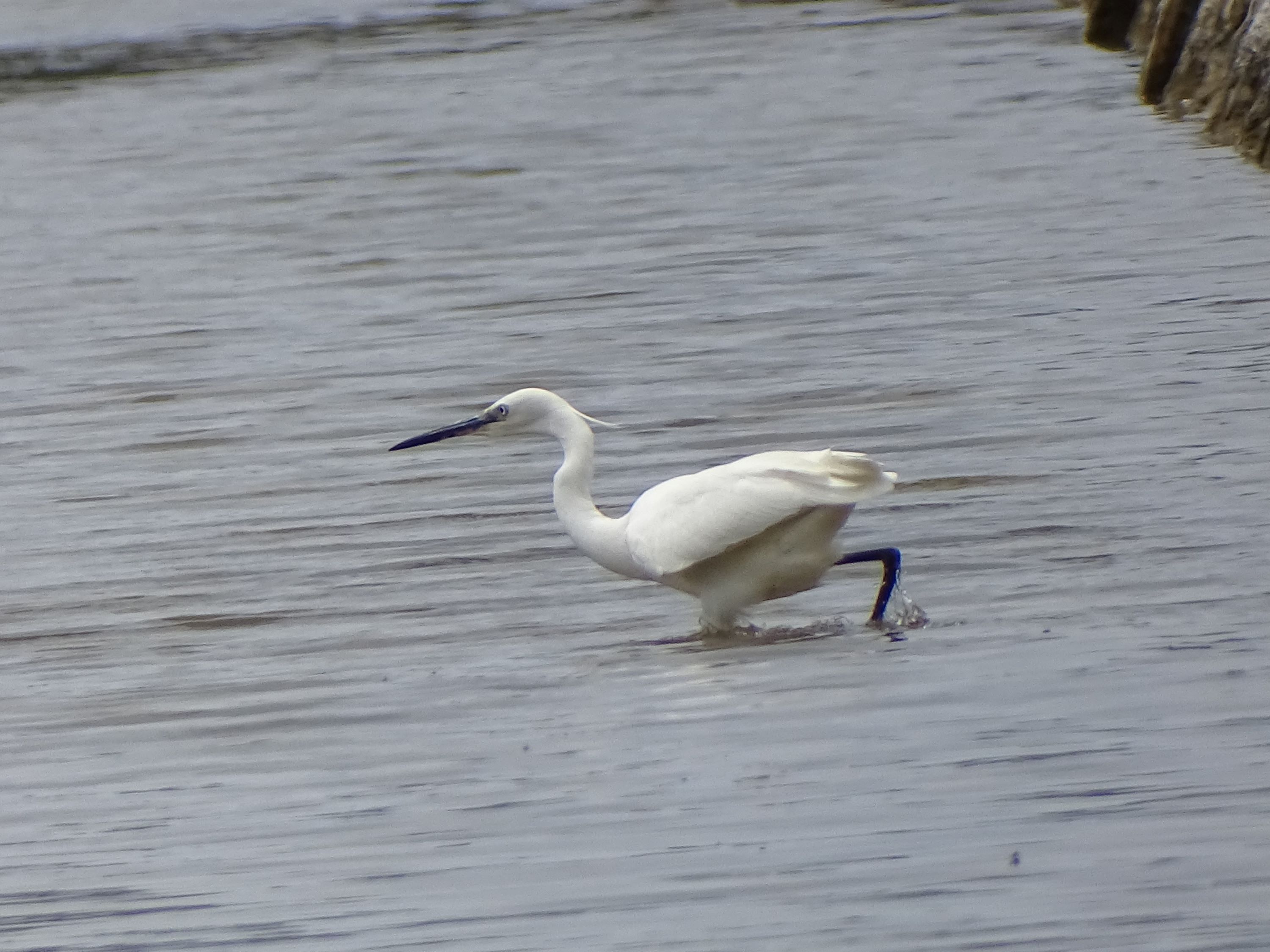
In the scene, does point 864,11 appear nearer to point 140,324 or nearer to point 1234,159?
point 1234,159

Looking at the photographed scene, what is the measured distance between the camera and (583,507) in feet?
28.3

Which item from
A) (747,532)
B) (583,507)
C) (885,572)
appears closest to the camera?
(747,532)

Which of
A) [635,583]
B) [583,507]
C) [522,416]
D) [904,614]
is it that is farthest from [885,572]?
[522,416]

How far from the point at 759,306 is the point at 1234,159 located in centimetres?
510

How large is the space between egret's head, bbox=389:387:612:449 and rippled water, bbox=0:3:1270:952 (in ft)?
1.87

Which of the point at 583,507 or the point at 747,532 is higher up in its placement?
the point at 747,532

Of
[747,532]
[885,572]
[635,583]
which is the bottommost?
[635,583]

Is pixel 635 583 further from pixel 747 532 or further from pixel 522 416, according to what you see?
pixel 747 532

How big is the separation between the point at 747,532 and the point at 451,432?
1481 mm

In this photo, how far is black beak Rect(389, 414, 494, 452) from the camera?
8930 millimetres

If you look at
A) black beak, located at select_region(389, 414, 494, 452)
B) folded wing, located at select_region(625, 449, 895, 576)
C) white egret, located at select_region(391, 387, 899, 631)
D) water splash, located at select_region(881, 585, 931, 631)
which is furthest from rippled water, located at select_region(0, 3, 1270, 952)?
black beak, located at select_region(389, 414, 494, 452)

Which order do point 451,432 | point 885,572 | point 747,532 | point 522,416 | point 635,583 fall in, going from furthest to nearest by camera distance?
point 635,583 → point 451,432 → point 522,416 → point 885,572 → point 747,532

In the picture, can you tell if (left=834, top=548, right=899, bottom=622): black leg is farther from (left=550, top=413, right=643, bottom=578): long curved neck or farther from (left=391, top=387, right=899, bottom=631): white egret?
(left=550, top=413, right=643, bottom=578): long curved neck

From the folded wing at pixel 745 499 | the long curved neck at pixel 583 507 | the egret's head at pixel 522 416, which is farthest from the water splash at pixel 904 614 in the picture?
the egret's head at pixel 522 416
